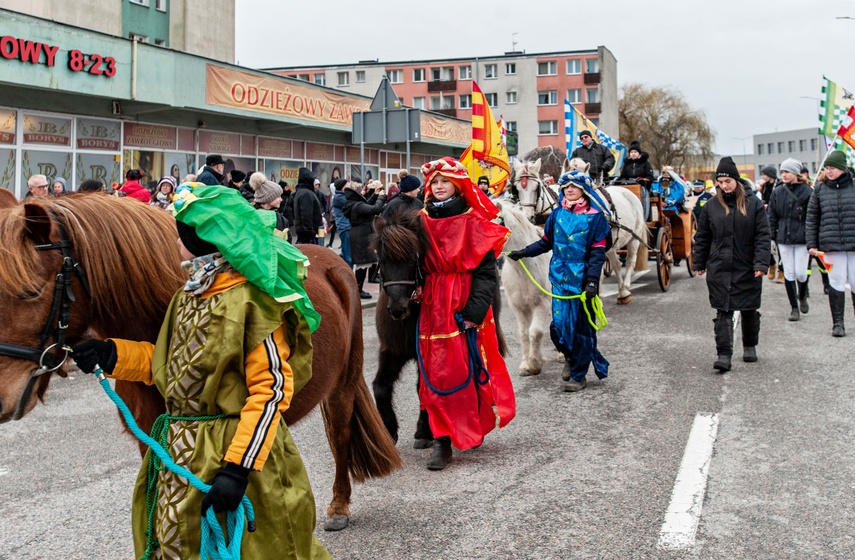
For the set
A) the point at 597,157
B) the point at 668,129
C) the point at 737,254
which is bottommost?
the point at 737,254

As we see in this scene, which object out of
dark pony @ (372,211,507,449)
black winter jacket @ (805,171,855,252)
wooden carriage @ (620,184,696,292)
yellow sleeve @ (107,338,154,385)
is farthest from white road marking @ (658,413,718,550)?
wooden carriage @ (620,184,696,292)

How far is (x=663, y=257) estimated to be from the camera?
49.3ft

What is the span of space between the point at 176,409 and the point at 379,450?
5.93ft

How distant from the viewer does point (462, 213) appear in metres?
5.35

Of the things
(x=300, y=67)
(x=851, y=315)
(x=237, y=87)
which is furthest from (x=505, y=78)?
(x=851, y=315)

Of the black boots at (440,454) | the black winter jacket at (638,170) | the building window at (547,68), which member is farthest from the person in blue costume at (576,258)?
the building window at (547,68)

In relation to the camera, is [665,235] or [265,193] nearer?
[265,193]

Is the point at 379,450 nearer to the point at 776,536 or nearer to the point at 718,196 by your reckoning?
the point at 776,536

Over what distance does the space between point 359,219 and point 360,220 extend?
37 millimetres

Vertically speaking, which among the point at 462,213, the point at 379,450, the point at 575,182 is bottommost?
the point at 379,450

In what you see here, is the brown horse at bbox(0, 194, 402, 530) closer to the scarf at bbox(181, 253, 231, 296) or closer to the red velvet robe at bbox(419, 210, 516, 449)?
the scarf at bbox(181, 253, 231, 296)

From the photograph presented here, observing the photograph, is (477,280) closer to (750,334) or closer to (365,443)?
(365,443)

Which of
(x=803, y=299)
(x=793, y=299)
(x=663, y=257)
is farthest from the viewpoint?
(x=663, y=257)

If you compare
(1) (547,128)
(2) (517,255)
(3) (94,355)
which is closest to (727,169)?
(2) (517,255)
